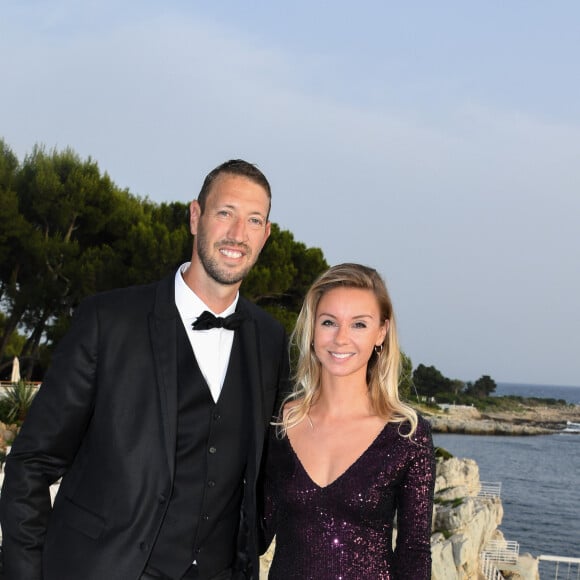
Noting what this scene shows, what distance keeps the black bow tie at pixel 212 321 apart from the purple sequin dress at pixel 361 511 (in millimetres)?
567

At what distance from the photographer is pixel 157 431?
2633 mm

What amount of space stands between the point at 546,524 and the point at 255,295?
80.0 feet

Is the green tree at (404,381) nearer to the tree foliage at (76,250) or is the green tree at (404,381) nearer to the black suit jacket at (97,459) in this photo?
the black suit jacket at (97,459)

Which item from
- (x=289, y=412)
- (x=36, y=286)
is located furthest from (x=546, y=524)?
(x=289, y=412)

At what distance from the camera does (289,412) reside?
3006 millimetres

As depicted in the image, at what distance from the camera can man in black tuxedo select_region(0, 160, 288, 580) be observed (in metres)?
2.58

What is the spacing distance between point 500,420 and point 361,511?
9125 cm

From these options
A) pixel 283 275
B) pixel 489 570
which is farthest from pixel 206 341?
pixel 283 275

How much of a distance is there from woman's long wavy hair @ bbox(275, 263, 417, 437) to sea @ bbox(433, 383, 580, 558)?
31.0 meters

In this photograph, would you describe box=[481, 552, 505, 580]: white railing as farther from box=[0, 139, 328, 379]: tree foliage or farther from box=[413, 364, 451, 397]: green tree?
box=[413, 364, 451, 397]: green tree

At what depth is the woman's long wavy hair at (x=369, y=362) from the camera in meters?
2.90

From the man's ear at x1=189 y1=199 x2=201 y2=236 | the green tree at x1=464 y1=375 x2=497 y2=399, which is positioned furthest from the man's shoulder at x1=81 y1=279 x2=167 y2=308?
the green tree at x1=464 y1=375 x2=497 y2=399

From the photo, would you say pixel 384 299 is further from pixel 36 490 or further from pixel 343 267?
pixel 36 490

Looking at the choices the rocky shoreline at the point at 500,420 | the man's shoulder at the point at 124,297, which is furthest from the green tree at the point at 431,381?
the man's shoulder at the point at 124,297
